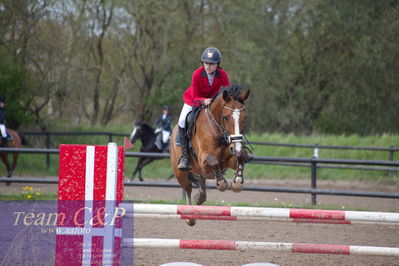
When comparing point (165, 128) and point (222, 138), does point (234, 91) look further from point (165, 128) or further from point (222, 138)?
point (165, 128)

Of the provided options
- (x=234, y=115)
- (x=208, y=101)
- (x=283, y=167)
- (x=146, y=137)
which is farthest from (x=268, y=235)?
(x=283, y=167)

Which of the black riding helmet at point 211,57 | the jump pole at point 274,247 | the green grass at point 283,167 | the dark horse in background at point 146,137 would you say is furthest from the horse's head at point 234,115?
the dark horse in background at point 146,137

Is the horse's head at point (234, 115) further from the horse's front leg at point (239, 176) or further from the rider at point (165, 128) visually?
the rider at point (165, 128)

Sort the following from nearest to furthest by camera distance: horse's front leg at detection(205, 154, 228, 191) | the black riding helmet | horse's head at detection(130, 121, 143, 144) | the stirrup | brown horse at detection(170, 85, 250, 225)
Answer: brown horse at detection(170, 85, 250, 225)
horse's front leg at detection(205, 154, 228, 191)
the black riding helmet
the stirrup
horse's head at detection(130, 121, 143, 144)

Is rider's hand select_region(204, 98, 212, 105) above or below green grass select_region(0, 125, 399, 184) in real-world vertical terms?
above

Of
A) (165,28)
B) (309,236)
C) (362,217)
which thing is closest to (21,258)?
(362,217)

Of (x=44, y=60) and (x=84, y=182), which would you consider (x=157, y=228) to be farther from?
(x=44, y=60)

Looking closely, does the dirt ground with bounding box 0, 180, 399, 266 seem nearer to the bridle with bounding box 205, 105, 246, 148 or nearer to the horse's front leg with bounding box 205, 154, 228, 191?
the horse's front leg with bounding box 205, 154, 228, 191

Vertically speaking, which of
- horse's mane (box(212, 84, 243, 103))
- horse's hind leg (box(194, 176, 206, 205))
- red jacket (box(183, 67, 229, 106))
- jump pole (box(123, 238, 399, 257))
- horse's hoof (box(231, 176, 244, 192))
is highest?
red jacket (box(183, 67, 229, 106))

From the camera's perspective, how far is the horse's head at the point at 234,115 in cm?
557

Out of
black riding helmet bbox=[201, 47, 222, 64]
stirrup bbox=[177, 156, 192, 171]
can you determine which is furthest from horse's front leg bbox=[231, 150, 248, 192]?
black riding helmet bbox=[201, 47, 222, 64]

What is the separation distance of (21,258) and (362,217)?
3698 mm

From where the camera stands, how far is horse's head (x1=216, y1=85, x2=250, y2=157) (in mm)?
5566

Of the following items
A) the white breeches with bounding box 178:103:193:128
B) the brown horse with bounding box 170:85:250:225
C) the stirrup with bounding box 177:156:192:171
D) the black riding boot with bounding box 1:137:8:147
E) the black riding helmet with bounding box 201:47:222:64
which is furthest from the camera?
the black riding boot with bounding box 1:137:8:147
